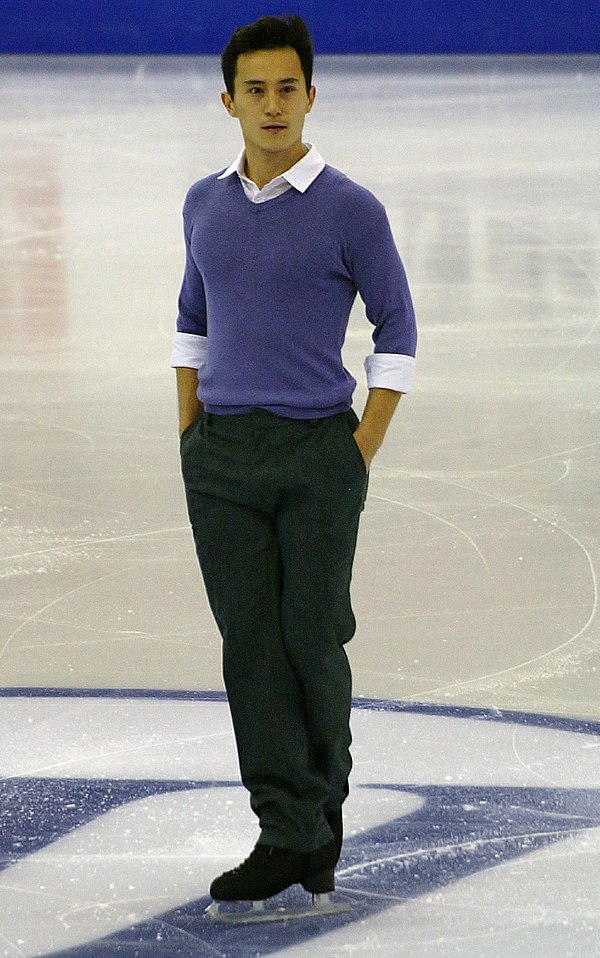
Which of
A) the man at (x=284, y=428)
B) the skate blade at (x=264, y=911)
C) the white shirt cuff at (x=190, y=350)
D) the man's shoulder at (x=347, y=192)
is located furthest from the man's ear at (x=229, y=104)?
the skate blade at (x=264, y=911)

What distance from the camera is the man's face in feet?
6.70

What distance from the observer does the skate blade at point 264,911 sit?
7.09 feet

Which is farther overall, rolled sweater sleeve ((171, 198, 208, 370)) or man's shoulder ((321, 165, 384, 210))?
rolled sweater sleeve ((171, 198, 208, 370))

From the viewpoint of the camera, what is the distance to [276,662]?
2131 mm

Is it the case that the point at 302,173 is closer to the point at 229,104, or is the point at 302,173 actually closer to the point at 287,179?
the point at 287,179

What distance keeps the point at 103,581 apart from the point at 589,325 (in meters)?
3.36

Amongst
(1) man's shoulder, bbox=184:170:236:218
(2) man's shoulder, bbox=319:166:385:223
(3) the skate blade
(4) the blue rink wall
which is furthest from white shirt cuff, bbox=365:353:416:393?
(4) the blue rink wall

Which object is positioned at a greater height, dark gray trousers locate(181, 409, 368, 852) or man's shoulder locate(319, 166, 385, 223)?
man's shoulder locate(319, 166, 385, 223)

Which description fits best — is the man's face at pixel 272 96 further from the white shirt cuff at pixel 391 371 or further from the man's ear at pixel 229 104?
the white shirt cuff at pixel 391 371

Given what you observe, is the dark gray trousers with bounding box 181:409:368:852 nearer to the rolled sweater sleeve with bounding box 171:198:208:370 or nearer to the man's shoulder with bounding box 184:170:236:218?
the rolled sweater sleeve with bounding box 171:198:208:370

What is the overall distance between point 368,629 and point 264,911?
55.4 inches

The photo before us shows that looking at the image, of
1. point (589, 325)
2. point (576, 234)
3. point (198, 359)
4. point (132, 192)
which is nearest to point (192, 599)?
point (198, 359)

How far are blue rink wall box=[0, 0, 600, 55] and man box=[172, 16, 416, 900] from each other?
21473 mm

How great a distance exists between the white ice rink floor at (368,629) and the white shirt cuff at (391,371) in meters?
0.72
